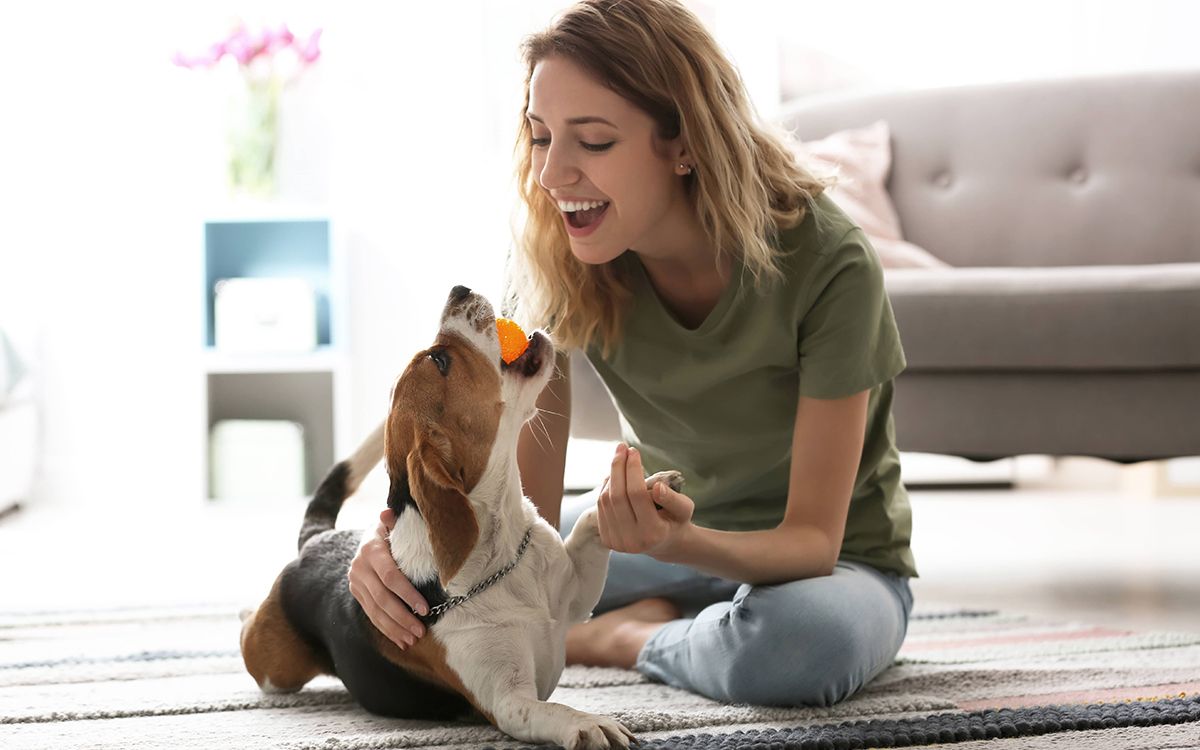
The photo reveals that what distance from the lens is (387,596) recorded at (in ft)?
5.12

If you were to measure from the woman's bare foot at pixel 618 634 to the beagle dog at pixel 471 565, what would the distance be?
11.9 inches

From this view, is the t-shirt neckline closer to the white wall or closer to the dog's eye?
the dog's eye

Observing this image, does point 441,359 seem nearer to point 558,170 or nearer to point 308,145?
point 558,170

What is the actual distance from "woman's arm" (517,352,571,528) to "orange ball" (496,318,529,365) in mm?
267

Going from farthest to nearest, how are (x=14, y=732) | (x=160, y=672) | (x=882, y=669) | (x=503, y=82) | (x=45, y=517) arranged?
(x=503, y=82), (x=45, y=517), (x=160, y=672), (x=882, y=669), (x=14, y=732)

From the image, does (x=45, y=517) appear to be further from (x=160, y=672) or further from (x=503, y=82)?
(x=160, y=672)

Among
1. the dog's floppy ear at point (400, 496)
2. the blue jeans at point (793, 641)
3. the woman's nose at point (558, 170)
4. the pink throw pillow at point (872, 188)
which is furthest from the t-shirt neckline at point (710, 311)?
the pink throw pillow at point (872, 188)

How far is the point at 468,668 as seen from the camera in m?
1.53

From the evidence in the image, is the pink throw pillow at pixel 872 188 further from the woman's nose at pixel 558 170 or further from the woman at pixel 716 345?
the woman's nose at pixel 558 170

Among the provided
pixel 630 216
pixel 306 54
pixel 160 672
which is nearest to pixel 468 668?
pixel 630 216

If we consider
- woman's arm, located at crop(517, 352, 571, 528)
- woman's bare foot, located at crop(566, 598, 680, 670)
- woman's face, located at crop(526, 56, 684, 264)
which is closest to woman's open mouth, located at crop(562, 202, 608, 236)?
woman's face, located at crop(526, 56, 684, 264)

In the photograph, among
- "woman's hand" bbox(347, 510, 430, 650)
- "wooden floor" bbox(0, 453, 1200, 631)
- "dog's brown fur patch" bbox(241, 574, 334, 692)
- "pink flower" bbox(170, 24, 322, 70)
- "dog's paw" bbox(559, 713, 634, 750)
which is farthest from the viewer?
"pink flower" bbox(170, 24, 322, 70)

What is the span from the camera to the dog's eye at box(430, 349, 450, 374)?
157 cm

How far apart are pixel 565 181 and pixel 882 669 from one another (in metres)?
0.81
